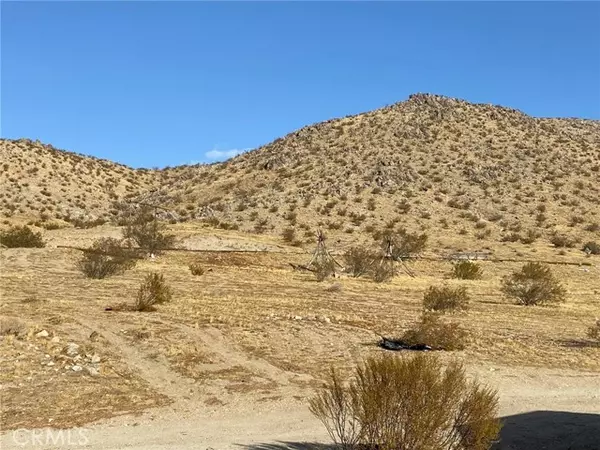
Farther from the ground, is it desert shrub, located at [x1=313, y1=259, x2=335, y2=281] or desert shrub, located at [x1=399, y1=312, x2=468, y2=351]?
desert shrub, located at [x1=313, y1=259, x2=335, y2=281]

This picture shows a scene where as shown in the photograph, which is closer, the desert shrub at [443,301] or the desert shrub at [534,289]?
the desert shrub at [443,301]

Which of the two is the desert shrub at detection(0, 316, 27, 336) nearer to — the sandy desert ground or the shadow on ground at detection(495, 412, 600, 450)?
the sandy desert ground

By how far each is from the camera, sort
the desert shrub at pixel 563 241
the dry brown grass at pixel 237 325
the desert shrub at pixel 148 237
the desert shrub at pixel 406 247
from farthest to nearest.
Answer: the desert shrub at pixel 563 241 → the desert shrub at pixel 406 247 → the desert shrub at pixel 148 237 → the dry brown grass at pixel 237 325

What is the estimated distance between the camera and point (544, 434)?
31.2 feet

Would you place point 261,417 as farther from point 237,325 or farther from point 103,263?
point 103,263

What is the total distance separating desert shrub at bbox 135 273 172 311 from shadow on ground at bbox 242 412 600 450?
1005 cm

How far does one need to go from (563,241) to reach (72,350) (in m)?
41.2

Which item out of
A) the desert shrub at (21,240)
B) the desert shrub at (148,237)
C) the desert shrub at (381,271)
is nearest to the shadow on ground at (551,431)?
the desert shrub at (381,271)

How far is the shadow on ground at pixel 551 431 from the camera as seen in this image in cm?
900

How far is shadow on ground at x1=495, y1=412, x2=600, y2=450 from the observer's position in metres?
9.00

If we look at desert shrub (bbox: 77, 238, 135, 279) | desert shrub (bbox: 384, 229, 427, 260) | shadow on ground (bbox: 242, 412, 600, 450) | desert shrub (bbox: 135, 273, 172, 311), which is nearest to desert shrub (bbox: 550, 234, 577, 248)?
desert shrub (bbox: 384, 229, 427, 260)

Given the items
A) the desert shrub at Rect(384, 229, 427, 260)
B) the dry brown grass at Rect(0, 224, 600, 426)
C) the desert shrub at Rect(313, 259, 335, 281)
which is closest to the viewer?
the dry brown grass at Rect(0, 224, 600, 426)

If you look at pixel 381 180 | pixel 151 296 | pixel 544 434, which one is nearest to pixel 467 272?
pixel 151 296

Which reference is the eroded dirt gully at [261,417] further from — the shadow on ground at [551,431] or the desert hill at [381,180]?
the desert hill at [381,180]
